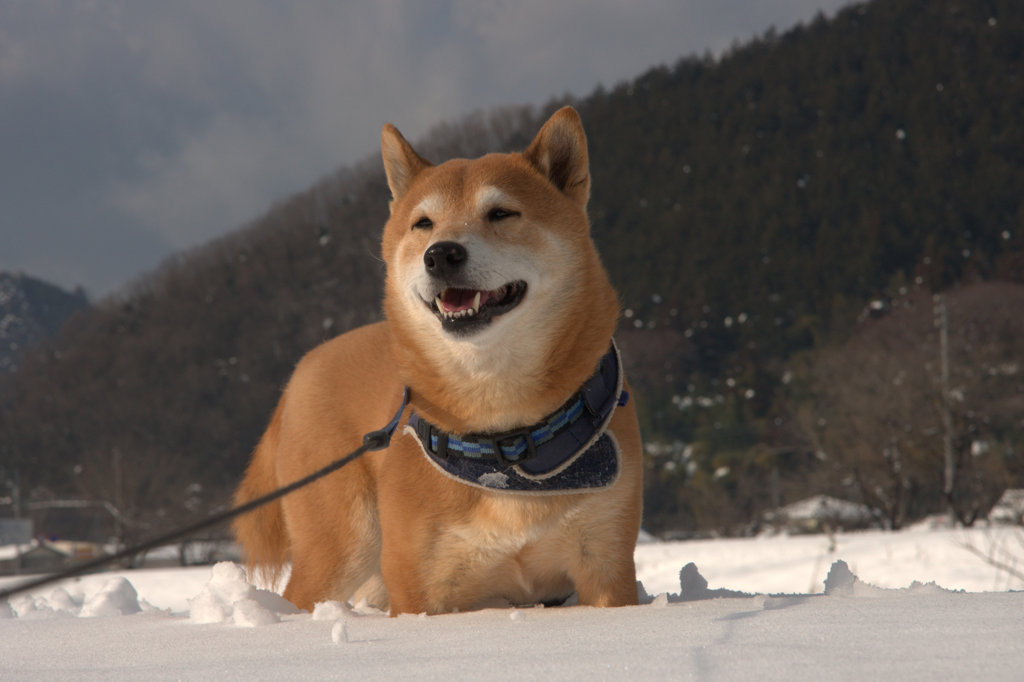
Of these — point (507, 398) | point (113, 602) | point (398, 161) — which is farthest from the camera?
point (113, 602)

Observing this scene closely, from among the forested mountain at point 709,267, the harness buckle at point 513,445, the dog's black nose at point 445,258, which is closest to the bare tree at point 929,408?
the forested mountain at point 709,267

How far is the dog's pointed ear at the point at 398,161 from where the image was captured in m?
3.31

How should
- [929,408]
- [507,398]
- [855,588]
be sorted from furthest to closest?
[929,408] → [855,588] → [507,398]

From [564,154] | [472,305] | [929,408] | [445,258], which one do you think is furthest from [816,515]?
[445,258]

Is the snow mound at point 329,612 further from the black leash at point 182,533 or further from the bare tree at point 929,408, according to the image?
the bare tree at point 929,408

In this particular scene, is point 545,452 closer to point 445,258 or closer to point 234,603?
point 445,258

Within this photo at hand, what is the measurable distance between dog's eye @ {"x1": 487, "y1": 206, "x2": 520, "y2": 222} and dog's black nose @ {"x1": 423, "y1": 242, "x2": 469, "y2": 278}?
286 millimetres

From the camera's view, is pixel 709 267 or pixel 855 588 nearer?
pixel 855 588

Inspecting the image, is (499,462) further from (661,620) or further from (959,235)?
(959,235)

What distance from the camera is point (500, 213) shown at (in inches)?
113

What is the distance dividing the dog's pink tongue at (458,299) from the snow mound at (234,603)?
1080 millimetres

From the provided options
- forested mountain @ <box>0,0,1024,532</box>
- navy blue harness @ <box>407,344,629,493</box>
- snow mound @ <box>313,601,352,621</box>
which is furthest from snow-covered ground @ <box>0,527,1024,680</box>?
forested mountain @ <box>0,0,1024,532</box>

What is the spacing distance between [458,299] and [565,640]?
1.08 m

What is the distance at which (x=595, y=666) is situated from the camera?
5.48 ft
